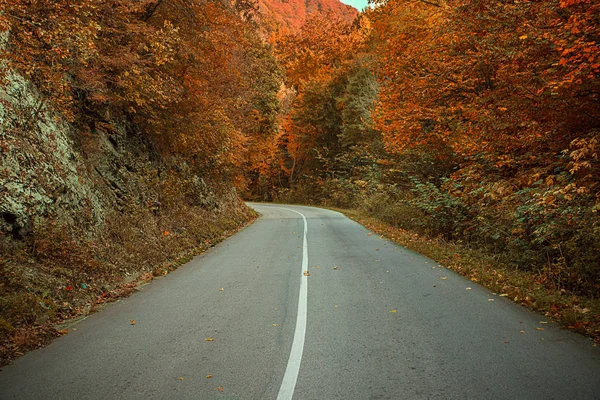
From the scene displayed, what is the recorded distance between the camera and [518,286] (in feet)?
24.9

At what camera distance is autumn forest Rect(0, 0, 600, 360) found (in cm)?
641

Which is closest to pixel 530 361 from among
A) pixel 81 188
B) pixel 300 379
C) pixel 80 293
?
pixel 300 379

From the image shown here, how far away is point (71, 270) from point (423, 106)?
1075 centimetres

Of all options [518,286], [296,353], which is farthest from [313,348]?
[518,286]

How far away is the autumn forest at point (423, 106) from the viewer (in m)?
6.41

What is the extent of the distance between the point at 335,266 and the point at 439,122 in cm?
625

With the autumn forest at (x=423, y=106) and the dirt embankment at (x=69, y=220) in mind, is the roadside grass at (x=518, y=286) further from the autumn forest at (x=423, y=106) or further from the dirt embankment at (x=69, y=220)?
the dirt embankment at (x=69, y=220)

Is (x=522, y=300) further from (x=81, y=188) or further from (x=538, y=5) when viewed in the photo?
(x=81, y=188)

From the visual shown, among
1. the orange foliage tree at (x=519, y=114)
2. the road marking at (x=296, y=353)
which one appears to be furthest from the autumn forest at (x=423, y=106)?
the road marking at (x=296, y=353)

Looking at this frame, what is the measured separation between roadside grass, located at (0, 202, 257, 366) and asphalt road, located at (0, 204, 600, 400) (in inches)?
→ 15.1

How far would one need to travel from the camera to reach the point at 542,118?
7.28m

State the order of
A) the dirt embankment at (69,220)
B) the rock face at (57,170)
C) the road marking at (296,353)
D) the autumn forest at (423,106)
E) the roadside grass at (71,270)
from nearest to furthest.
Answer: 1. the road marking at (296,353)
2. the roadside grass at (71,270)
3. the dirt embankment at (69,220)
4. the autumn forest at (423,106)
5. the rock face at (57,170)

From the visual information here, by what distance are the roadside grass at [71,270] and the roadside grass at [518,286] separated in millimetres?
6580

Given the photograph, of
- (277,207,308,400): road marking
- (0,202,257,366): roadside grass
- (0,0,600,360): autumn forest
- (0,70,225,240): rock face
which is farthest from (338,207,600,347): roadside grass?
(0,70,225,240): rock face
